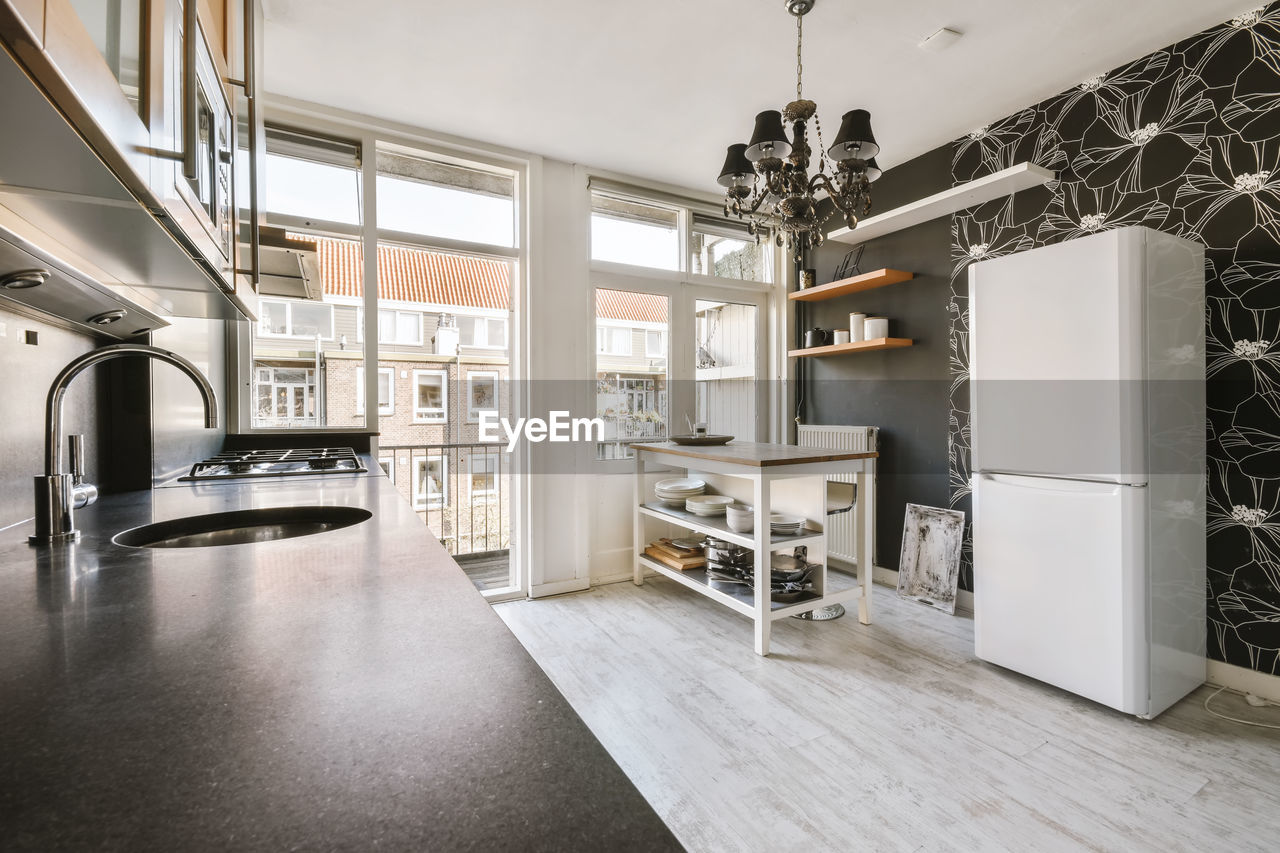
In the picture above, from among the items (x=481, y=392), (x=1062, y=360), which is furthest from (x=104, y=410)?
(x=481, y=392)

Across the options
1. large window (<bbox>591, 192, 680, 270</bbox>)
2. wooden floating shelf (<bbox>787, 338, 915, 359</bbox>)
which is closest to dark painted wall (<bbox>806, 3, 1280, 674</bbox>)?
wooden floating shelf (<bbox>787, 338, 915, 359</bbox>)

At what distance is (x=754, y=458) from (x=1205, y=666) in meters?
2.04

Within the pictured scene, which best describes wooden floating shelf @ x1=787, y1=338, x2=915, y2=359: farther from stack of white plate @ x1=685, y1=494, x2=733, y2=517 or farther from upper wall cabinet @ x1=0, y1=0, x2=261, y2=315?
upper wall cabinet @ x1=0, y1=0, x2=261, y2=315

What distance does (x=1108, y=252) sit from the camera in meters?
2.11

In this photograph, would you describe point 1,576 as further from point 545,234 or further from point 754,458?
point 545,234

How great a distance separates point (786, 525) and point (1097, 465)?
1308 millimetres

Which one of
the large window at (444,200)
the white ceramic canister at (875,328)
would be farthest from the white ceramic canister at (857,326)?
the large window at (444,200)

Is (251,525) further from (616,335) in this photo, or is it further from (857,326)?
(857,326)

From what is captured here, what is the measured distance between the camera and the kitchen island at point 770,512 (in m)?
2.66

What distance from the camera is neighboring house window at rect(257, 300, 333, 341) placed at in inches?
113

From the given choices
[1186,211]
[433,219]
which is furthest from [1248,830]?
[433,219]

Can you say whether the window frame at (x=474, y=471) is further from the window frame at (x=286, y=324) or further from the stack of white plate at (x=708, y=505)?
the stack of white plate at (x=708, y=505)

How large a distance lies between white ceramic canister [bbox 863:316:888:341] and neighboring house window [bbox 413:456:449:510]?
370cm

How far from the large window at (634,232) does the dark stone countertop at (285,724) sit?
11.2 feet
